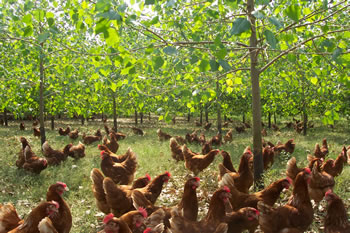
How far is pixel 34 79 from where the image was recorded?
1070 centimetres

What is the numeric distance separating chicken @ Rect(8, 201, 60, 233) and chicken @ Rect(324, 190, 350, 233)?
3801 mm

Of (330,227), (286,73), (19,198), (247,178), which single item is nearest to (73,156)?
(19,198)

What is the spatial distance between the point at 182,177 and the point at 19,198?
406cm

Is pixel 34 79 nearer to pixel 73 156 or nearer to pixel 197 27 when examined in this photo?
pixel 73 156

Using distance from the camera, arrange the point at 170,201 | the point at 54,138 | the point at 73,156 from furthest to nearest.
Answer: the point at 54,138 < the point at 73,156 < the point at 170,201

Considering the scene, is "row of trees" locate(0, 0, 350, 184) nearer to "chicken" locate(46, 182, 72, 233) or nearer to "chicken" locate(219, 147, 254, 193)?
"chicken" locate(219, 147, 254, 193)

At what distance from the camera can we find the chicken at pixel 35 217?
3355 mm

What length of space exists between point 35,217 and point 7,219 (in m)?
0.49

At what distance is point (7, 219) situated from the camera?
11.7 feet

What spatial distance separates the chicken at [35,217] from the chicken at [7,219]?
0.76 feet

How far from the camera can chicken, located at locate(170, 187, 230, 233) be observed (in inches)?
138

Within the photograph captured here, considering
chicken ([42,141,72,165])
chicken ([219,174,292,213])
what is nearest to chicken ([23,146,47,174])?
chicken ([42,141,72,165])

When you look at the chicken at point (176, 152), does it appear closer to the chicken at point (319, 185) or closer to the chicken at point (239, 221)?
the chicken at point (319, 185)

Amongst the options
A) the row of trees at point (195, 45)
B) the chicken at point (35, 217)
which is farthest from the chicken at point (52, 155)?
the chicken at point (35, 217)
